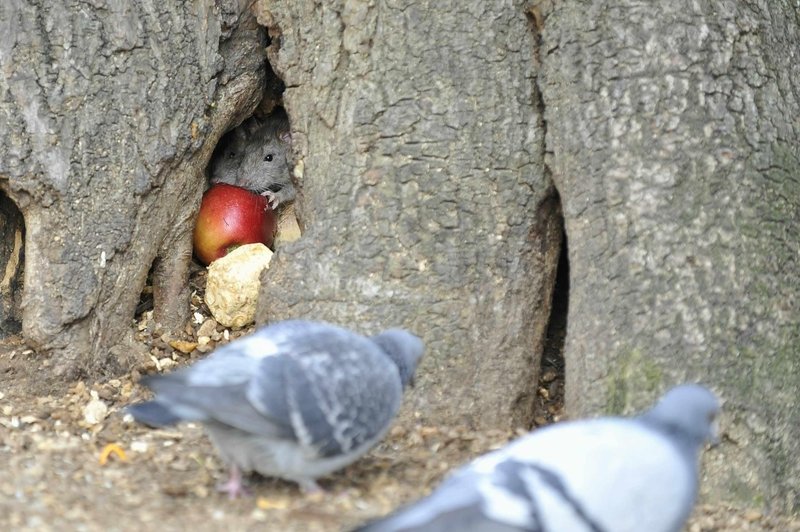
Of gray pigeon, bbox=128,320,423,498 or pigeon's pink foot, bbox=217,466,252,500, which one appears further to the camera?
pigeon's pink foot, bbox=217,466,252,500

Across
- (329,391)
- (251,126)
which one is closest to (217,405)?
(329,391)

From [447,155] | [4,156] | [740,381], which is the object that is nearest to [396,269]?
[447,155]

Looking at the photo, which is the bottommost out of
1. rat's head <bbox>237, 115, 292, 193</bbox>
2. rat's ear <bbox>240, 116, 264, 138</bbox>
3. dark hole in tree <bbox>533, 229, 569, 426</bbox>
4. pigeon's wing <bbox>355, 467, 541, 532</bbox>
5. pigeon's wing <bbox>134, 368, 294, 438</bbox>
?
dark hole in tree <bbox>533, 229, 569, 426</bbox>

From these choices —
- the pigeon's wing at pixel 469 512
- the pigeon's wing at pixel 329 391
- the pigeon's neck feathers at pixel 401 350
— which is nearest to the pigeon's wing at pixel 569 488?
the pigeon's wing at pixel 469 512

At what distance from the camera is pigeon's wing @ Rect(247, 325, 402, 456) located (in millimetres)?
3600

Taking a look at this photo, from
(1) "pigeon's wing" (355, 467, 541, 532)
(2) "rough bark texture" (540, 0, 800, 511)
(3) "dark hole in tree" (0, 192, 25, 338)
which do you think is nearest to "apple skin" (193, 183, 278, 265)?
(3) "dark hole in tree" (0, 192, 25, 338)

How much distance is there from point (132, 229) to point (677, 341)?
8.26ft

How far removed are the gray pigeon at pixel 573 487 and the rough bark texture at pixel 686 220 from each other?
1.04 metres

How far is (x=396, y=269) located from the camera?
493 centimetres

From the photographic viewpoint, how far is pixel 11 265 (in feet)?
18.6

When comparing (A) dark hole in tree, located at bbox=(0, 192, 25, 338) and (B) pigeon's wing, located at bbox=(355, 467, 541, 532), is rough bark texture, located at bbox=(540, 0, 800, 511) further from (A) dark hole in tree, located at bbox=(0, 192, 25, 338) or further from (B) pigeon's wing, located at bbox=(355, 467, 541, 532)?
(A) dark hole in tree, located at bbox=(0, 192, 25, 338)

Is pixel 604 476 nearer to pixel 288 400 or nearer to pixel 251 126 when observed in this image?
pixel 288 400

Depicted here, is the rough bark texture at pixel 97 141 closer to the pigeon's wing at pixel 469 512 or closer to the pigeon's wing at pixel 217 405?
the pigeon's wing at pixel 217 405

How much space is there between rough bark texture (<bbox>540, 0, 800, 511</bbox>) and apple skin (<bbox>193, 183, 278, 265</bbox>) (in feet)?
6.53
